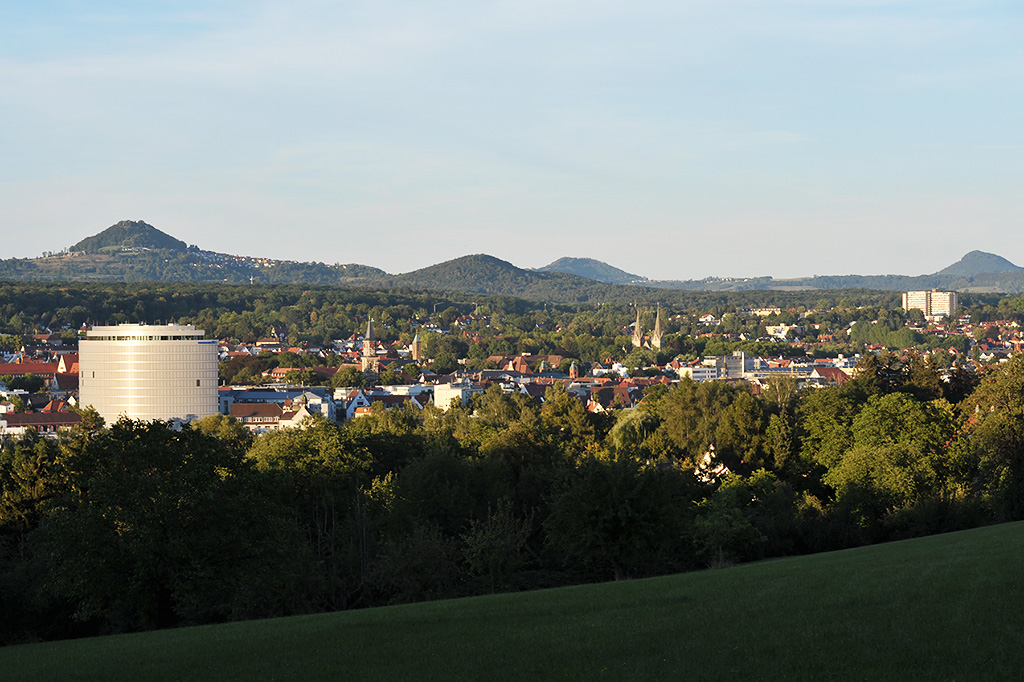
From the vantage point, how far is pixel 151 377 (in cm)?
12125

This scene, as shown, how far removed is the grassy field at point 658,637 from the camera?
1507 cm

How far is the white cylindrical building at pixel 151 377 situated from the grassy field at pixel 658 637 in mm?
100737

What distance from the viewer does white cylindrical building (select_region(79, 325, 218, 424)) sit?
121 metres

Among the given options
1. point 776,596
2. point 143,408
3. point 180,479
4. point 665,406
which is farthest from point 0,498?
point 143,408

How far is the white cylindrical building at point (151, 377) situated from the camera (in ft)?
396

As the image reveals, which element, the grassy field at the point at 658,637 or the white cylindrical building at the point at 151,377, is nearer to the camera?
the grassy field at the point at 658,637

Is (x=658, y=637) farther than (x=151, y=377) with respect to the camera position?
No

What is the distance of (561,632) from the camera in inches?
733

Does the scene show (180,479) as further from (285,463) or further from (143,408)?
(143,408)

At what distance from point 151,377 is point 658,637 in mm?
112063

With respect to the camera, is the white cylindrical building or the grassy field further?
the white cylindrical building

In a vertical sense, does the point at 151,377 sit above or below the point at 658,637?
below

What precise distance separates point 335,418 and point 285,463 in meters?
72.1

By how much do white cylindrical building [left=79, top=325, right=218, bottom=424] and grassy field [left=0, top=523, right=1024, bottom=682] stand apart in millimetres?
100737
